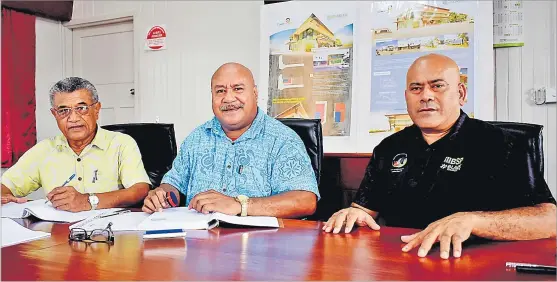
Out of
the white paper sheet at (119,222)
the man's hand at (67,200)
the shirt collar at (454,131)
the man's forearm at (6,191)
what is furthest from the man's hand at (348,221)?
the man's forearm at (6,191)

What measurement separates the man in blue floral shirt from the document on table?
1.88ft

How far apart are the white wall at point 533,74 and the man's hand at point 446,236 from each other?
1.85 m

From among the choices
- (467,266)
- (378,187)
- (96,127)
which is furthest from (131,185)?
(467,266)

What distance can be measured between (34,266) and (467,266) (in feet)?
2.68

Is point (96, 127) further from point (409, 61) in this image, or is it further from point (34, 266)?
point (409, 61)

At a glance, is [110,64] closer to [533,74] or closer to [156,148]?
[156,148]

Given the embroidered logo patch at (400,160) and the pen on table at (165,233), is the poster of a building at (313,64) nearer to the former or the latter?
the embroidered logo patch at (400,160)

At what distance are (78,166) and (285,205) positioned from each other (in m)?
1.03

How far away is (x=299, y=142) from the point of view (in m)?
1.91

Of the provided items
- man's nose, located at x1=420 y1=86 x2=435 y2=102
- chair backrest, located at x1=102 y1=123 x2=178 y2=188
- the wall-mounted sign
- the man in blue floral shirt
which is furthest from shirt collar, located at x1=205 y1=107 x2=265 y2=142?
the wall-mounted sign

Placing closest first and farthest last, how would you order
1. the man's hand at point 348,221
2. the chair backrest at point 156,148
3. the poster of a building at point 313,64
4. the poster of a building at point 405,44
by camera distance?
the man's hand at point 348,221
the chair backrest at point 156,148
the poster of a building at point 405,44
the poster of a building at point 313,64

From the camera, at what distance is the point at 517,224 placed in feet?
3.81

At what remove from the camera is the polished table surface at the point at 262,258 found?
2.84 feet

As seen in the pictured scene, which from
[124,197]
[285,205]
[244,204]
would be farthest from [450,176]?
[124,197]
